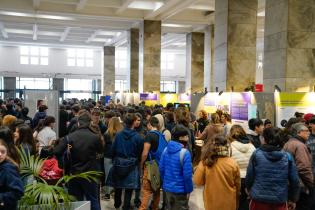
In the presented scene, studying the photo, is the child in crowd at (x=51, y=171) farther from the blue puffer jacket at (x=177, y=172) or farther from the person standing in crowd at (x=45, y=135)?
the blue puffer jacket at (x=177, y=172)

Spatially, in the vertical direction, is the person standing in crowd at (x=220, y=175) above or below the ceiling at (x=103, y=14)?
below

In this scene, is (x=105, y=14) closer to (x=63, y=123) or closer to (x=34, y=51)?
(x=63, y=123)

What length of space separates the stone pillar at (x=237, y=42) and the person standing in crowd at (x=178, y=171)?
6.79 m

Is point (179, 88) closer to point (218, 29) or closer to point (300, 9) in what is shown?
point (218, 29)

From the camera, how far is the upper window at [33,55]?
86.3 ft

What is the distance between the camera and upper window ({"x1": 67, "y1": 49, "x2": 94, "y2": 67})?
1085 inches

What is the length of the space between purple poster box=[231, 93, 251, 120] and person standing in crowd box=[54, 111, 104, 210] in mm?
4572

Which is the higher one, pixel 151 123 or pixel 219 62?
pixel 219 62

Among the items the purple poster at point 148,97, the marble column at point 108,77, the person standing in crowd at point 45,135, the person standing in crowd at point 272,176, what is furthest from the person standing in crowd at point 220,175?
the marble column at point 108,77

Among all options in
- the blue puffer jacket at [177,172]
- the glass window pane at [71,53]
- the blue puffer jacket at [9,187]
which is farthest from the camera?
the glass window pane at [71,53]

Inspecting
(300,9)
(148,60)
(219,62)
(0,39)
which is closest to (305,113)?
(300,9)

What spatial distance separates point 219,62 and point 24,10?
884 cm

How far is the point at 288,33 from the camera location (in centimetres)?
750

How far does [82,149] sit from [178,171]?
117cm
